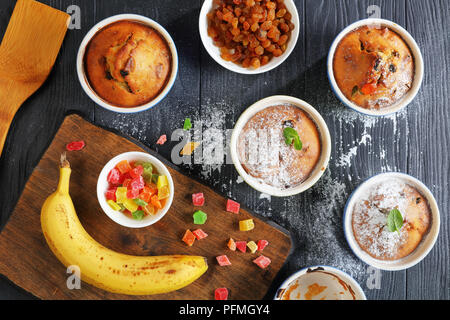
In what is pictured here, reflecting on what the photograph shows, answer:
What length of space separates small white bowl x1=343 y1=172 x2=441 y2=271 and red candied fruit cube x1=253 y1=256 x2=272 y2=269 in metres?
0.31

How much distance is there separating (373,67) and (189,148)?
720 mm

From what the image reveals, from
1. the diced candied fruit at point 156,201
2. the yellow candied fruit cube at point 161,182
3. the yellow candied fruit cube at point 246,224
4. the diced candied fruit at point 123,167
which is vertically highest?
the diced candied fruit at point 123,167

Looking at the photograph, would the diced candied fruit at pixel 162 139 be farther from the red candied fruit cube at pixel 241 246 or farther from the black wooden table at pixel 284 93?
the red candied fruit cube at pixel 241 246

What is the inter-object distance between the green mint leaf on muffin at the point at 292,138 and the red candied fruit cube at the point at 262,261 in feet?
1.46

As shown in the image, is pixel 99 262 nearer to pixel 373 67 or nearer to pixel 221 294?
pixel 221 294

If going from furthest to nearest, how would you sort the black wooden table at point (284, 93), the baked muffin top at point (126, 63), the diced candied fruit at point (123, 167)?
the black wooden table at point (284, 93)
the diced candied fruit at point (123, 167)
the baked muffin top at point (126, 63)

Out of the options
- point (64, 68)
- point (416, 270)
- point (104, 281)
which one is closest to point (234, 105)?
point (64, 68)

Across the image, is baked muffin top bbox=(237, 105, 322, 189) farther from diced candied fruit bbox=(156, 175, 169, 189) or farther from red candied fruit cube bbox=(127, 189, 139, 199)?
red candied fruit cube bbox=(127, 189, 139, 199)

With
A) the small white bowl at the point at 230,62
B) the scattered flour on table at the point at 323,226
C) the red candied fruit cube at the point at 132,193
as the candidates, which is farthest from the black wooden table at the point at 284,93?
the red candied fruit cube at the point at 132,193

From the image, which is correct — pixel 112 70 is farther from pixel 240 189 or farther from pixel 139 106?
pixel 240 189

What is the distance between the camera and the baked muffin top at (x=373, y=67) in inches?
49.7

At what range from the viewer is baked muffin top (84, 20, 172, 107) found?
1255mm

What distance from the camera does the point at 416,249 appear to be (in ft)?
4.61
